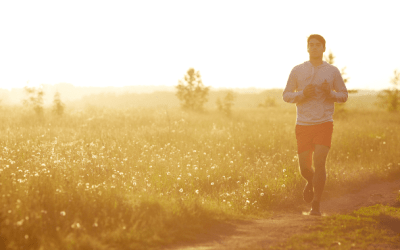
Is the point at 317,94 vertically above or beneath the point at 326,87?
beneath

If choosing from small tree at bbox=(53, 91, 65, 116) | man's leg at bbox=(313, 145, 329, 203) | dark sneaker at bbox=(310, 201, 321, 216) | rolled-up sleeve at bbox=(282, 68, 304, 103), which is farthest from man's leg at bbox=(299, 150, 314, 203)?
small tree at bbox=(53, 91, 65, 116)

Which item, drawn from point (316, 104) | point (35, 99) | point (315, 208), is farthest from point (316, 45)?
point (35, 99)

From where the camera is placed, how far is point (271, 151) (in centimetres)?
999

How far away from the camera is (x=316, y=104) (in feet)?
17.2

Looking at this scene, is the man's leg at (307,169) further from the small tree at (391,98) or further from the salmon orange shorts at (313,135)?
the small tree at (391,98)

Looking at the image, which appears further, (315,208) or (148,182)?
(148,182)

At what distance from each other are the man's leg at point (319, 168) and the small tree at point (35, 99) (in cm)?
1475

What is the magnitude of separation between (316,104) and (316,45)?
97cm

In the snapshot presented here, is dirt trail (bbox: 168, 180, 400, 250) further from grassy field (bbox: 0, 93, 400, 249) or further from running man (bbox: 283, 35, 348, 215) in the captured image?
running man (bbox: 283, 35, 348, 215)

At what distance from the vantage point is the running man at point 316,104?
17.0ft

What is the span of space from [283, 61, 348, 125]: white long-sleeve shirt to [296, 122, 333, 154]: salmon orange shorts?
3.1 inches

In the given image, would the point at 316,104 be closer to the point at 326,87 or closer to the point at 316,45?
the point at 326,87

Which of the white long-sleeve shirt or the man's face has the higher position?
the man's face

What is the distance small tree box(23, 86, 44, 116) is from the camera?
16.3 m
